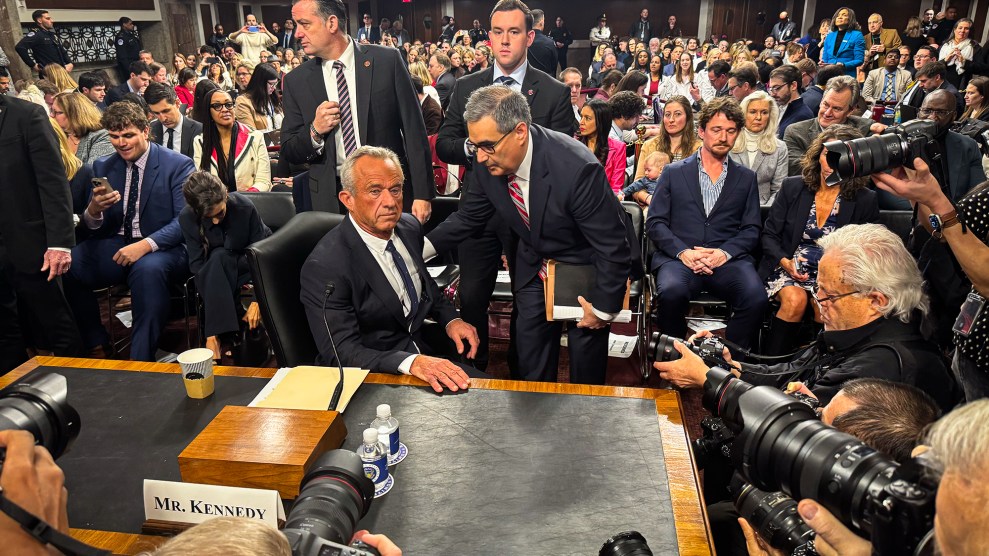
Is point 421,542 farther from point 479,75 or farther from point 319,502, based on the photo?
point 479,75

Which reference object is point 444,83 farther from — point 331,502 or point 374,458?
point 331,502

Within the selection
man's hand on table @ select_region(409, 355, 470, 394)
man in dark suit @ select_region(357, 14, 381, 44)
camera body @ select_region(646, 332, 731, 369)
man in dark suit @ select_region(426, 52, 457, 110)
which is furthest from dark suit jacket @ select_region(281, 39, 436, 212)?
man in dark suit @ select_region(357, 14, 381, 44)

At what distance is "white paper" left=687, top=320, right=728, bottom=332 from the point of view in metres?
3.56

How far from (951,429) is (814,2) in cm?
1781

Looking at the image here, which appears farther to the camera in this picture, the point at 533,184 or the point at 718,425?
the point at 533,184

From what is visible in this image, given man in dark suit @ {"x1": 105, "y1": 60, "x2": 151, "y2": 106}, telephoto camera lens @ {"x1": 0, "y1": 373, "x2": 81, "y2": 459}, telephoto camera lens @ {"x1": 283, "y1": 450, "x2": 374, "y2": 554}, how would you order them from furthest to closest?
man in dark suit @ {"x1": 105, "y1": 60, "x2": 151, "y2": 106}, telephoto camera lens @ {"x1": 0, "y1": 373, "x2": 81, "y2": 459}, telephoto camera lens @ {"x1": 283, "y1": 450, "x2": 374, "y2": 554}

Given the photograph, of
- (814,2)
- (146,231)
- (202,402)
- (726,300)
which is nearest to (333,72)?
Result: (146,231)

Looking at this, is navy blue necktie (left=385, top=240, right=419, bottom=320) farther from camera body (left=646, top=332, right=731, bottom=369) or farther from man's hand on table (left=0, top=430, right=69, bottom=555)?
man's hand on table (left=0, top=430, right=69, bottom=555)

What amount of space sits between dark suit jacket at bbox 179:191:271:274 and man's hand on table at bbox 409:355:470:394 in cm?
160

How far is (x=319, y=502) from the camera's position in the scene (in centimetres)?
108

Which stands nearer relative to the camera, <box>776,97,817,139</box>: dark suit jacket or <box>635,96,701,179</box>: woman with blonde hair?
<box>635,96,701,179</box>: woman with blonde hair

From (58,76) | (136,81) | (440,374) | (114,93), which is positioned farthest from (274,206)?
(114,93)

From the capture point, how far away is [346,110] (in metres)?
3.26

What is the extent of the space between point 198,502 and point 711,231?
2.78 meters
